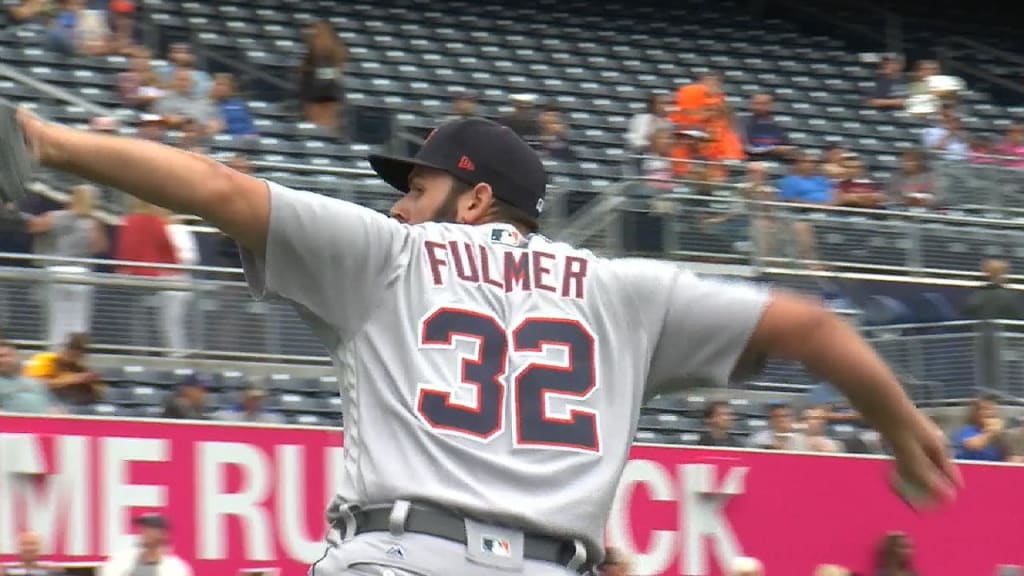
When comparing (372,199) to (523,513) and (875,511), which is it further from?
(523,513)

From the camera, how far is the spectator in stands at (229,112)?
42.9ft

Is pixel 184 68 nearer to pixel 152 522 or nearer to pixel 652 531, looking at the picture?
pixel 652 531

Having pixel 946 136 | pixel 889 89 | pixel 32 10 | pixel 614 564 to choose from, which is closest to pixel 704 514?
pixel 614 564

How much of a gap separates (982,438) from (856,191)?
2.77m

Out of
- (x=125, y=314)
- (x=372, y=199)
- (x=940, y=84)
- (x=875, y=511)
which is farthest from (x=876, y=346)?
(x=940, y=84)

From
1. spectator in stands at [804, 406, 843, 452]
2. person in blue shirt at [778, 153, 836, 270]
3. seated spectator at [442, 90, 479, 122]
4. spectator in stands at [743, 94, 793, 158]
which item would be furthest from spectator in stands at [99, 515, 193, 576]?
spectator in stands at [743, 94, 793, 158]

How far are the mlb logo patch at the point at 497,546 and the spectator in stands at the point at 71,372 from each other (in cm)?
664

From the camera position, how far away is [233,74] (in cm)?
1434

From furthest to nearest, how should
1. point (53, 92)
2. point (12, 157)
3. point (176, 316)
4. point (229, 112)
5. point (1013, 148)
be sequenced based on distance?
point (1013, 148) → point (229, 112) → point (53, 92) → point (176, 316) → point (12, 157)

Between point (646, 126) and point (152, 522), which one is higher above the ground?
point (646, 126)

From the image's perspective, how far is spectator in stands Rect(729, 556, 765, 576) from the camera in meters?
9.95

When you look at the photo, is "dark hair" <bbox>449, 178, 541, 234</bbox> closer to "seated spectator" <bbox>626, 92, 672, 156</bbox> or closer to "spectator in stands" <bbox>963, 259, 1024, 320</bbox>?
"spectator in stands" <bbox>963, 259, 1024, 320</bbox>

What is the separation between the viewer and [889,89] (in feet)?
59.7

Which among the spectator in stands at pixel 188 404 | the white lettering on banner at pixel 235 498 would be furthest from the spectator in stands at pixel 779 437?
the spectator in stands at pixel 188 404
